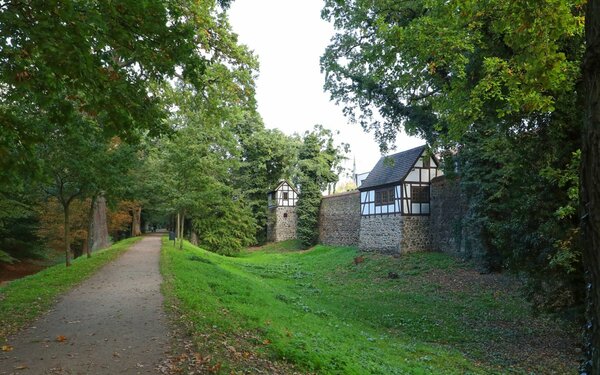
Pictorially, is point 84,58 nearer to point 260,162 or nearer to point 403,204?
point 403,204

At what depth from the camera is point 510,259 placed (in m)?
10.7

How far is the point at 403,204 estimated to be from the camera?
2598 cm

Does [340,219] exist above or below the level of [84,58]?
below

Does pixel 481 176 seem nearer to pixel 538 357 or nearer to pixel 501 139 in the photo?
pixel 501 139

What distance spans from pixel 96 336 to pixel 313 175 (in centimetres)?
3486

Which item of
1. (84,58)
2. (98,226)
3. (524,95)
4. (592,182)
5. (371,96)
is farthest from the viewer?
(98,226)

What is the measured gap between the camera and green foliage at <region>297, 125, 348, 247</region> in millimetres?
38062

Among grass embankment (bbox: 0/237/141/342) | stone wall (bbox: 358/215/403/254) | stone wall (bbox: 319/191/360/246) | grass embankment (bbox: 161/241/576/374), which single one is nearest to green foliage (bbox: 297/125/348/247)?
stone wall (bbox: 319/191/360/246)

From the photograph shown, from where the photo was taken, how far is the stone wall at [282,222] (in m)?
42.7

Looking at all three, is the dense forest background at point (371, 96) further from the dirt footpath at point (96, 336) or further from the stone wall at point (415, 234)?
the stone wall at point (415, 234)

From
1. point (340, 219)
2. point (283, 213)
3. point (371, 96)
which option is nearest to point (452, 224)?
point (371, 96)

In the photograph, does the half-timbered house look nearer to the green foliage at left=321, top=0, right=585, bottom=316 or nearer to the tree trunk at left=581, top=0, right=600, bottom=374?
the green foliage at left=321, top=0, right=585, bottom=316

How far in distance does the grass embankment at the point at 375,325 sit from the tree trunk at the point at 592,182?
143 inches

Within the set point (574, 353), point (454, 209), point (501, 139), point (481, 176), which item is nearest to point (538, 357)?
point (574, 353)
